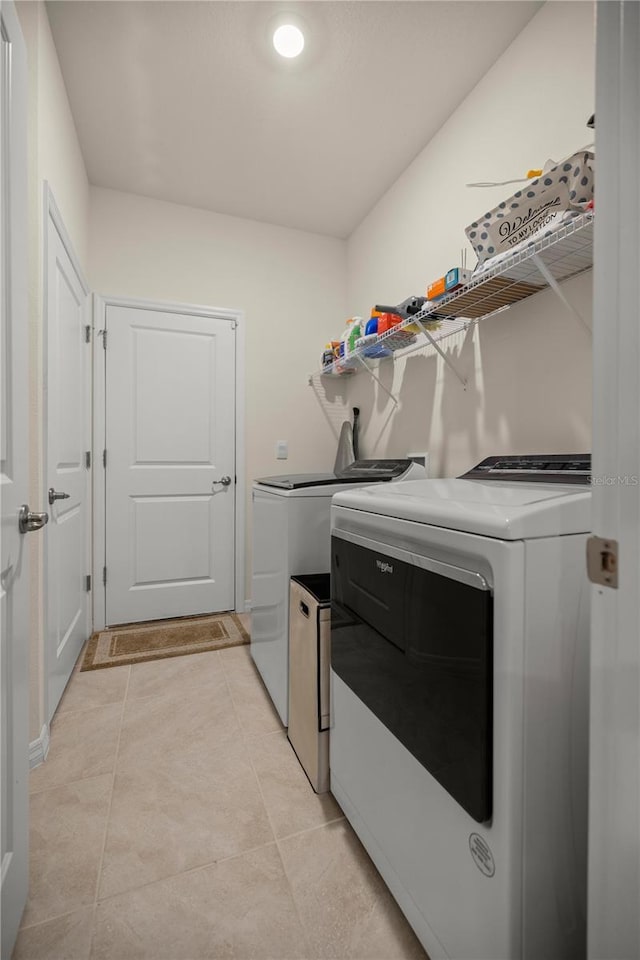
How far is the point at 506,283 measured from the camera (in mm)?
1525

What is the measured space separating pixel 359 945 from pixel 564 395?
1579mm

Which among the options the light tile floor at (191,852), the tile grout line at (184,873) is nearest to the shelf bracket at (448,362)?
the light tile floor at (191,852)

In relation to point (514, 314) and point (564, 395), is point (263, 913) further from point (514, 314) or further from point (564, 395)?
point (514, 314)

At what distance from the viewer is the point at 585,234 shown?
3.96ft

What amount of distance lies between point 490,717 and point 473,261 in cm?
184

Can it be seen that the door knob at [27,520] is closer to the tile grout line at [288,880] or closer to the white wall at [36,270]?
the white wall at [36,270]

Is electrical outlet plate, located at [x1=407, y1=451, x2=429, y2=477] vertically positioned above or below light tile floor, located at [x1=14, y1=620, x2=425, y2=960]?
above

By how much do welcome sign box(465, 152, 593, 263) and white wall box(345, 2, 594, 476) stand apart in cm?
26

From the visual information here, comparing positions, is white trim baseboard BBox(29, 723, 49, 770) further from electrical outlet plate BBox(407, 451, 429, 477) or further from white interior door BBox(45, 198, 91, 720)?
electrical outlet plate BBox(407, 451, 429, 477)

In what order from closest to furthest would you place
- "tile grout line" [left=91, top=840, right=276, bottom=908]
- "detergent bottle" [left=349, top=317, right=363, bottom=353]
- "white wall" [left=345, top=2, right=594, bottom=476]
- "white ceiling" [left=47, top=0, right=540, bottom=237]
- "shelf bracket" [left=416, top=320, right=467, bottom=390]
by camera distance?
"tile grout line" [left=91, top=840, right=276, bottom=908]
"white wall" [left=345, top=2, right=594, bottom=476]
"white ceiling" [left=47, top=0, right=540, bottom=237]
"shelf bracket" [left=416, top=320, right=467, bottom=390]
"detergent bottle" [left=349, top=317, right=363, bottom=353]

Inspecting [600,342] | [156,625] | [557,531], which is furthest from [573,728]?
[156,625]

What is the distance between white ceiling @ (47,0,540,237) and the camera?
1.64 meters

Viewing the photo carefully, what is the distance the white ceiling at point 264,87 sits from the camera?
1639mm

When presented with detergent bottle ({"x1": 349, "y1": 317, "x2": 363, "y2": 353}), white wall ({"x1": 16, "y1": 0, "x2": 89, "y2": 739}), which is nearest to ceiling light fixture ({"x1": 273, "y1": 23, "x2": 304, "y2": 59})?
white wall ({"x1": 16, "y1": 0, "x2": 89, "y2": 739})
